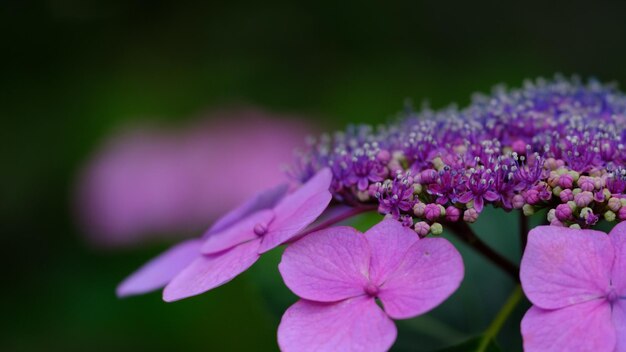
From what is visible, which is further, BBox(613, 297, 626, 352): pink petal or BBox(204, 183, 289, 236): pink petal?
BBox(204, 183, 289, 236): pink petal

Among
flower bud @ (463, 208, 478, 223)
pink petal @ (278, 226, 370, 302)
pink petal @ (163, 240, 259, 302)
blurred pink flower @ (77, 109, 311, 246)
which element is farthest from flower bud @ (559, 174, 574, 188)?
blurred pink flower @ (77, 109, 311, 246)

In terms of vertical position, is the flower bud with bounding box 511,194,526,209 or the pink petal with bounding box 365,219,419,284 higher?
the pink petal with bounding box 365,219,419,284

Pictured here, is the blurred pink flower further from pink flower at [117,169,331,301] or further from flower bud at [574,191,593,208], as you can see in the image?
flower bud at [574,191,593,208]

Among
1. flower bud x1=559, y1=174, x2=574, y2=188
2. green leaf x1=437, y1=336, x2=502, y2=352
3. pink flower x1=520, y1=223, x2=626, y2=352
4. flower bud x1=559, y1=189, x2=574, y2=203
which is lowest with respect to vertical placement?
green leaf x1=437, y1=336, x2=502, y2=352

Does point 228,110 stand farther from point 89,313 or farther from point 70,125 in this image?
point 89,313

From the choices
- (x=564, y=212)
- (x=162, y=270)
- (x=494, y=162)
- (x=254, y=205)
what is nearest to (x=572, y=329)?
(x=564, y=212)

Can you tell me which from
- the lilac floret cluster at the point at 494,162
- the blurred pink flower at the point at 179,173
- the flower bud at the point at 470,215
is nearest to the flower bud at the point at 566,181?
the lilac floret cluster at the point at 494,162

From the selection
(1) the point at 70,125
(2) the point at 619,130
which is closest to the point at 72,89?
(1) the point at 70,125

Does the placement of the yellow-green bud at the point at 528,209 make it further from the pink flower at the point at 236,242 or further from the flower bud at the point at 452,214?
the pink flower at the point at 236,242

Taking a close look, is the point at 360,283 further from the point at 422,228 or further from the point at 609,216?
the point at 609,216
